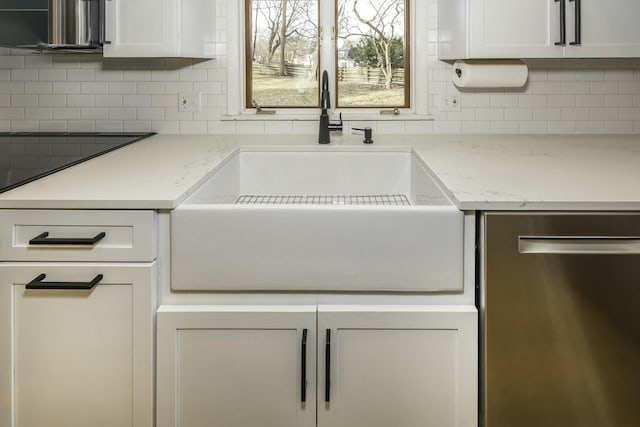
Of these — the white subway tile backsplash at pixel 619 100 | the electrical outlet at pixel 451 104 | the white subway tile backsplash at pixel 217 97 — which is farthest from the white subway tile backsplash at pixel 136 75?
the white subway tile backsplash at pixel 619 100

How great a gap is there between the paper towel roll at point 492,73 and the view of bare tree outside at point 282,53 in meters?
0.67

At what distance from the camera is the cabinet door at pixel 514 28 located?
2.37 metres

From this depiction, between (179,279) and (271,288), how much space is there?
0.21 metres

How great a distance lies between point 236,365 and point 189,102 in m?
1.71

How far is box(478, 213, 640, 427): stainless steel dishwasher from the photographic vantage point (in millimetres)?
1328

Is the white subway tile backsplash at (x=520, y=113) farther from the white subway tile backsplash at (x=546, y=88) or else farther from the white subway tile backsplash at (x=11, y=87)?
the white subway tile backsplash at (x=11, y=87)

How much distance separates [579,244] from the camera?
1336mm

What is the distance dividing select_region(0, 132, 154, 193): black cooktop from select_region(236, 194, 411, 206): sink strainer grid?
1.75ft

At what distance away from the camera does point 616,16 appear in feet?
7.76

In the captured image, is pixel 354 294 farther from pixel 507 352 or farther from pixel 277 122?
pixel 277 122

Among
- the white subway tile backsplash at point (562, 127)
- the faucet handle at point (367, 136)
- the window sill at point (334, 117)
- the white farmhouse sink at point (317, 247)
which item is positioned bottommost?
the white farmhouse sink at point (317, 247)

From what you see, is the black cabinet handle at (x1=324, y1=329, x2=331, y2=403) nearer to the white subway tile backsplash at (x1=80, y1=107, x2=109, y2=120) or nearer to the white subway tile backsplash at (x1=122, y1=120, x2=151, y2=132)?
the white subway tile backsplash at (x1=122, y1=120, x2=151, y2=132)

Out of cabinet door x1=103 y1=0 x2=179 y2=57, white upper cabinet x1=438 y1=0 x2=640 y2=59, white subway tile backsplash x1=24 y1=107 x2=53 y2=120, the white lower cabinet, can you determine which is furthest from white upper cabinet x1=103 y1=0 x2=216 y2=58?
the white lower cabinet

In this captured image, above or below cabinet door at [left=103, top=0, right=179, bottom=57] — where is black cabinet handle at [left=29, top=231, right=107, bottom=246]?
below
